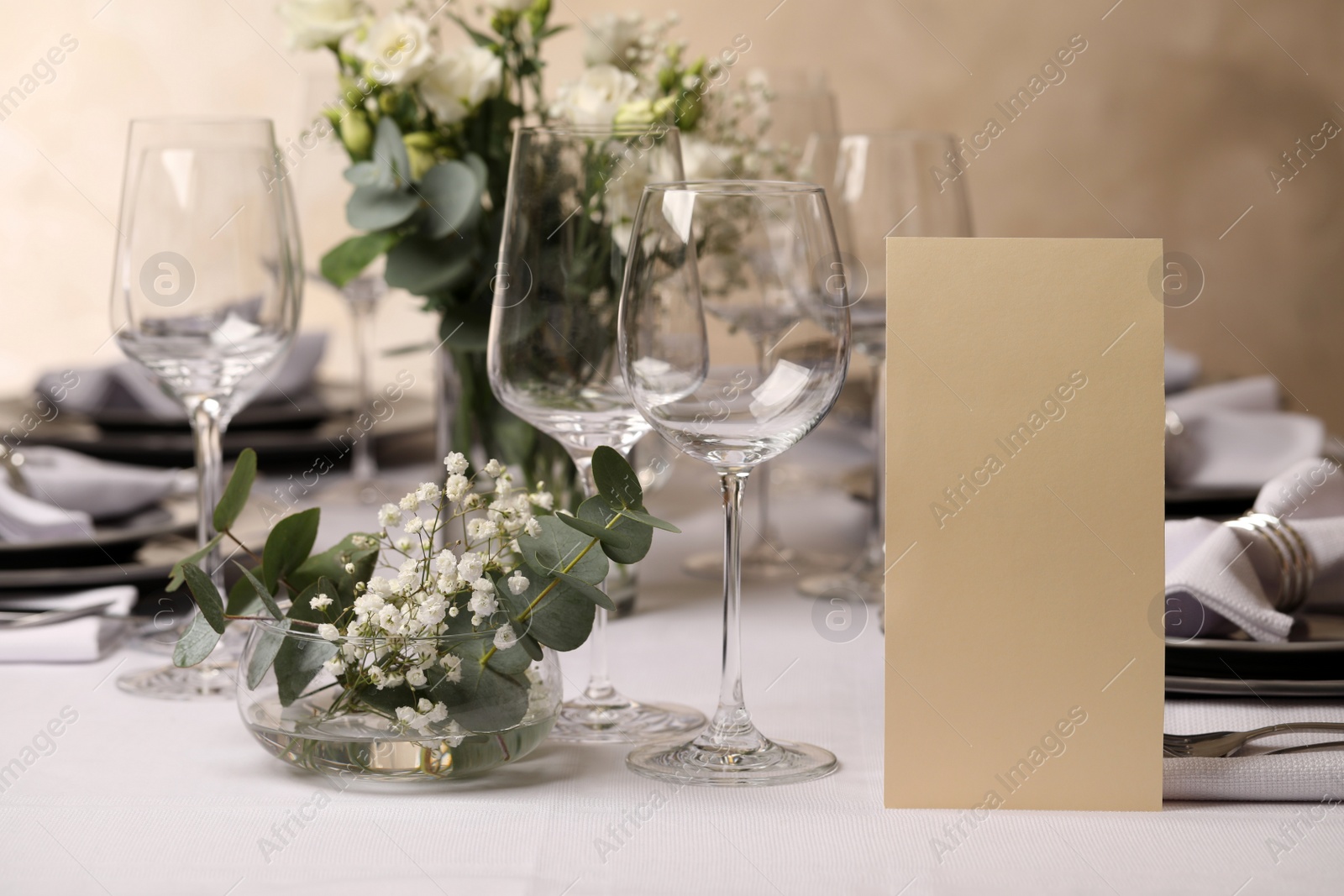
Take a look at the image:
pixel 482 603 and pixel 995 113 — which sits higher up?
pixel 995 113

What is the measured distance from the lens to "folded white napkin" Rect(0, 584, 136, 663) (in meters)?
0.78

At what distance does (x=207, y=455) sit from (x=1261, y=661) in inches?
23.2

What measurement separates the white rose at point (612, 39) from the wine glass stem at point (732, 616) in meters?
0.46

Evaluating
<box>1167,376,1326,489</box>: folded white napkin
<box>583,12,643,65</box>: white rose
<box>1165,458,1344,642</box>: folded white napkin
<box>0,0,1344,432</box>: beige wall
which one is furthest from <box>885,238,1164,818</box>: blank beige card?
<box>0,0,1344,432</box>: beige wall

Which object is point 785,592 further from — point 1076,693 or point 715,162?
point 1076,693

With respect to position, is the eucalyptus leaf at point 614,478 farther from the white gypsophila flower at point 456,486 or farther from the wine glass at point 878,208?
the wine glass at point 878,208

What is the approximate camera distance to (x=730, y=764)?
60cm

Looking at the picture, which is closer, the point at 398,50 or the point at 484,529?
the point at 484,529

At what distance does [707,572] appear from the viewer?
40.9 inches

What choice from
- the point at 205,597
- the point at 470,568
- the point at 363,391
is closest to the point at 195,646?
the point at 205,597

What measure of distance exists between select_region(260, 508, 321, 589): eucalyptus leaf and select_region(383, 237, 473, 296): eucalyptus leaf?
29 centimetres

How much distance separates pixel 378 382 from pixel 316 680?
171 cm

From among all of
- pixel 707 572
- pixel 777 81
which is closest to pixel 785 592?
pixel 707 572

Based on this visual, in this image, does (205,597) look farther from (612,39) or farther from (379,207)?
(612,39)
